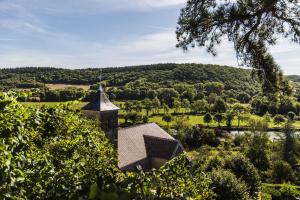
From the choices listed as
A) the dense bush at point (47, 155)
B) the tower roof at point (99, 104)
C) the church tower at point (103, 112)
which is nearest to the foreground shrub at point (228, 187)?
the church tower at point (103, 112)

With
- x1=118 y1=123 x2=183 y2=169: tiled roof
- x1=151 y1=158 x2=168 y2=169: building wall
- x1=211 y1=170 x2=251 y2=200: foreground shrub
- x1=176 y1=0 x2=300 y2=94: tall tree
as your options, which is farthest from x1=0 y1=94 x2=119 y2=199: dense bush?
x1=151 y1=158 x2=168 y2=169: building wall

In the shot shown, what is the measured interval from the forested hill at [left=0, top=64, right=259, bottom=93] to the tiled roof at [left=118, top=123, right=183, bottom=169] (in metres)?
97.1

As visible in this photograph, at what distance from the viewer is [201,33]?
9406mm

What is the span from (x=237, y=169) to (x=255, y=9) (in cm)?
2262

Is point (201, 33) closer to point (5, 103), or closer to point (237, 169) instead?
point (5, 103)

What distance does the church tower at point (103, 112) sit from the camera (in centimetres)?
2845

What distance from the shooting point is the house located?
29.0 metres

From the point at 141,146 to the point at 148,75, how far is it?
380 ft

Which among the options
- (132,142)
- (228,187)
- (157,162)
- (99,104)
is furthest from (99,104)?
(228,187)

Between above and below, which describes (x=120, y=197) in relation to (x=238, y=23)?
below

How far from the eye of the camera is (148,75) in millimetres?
149250

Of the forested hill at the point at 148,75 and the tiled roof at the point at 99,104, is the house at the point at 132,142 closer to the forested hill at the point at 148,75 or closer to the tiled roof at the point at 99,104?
the tiled roof at the point at 99,104

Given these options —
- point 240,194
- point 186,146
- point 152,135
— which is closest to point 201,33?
point 240,194

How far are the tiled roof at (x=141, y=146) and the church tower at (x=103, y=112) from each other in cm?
280
